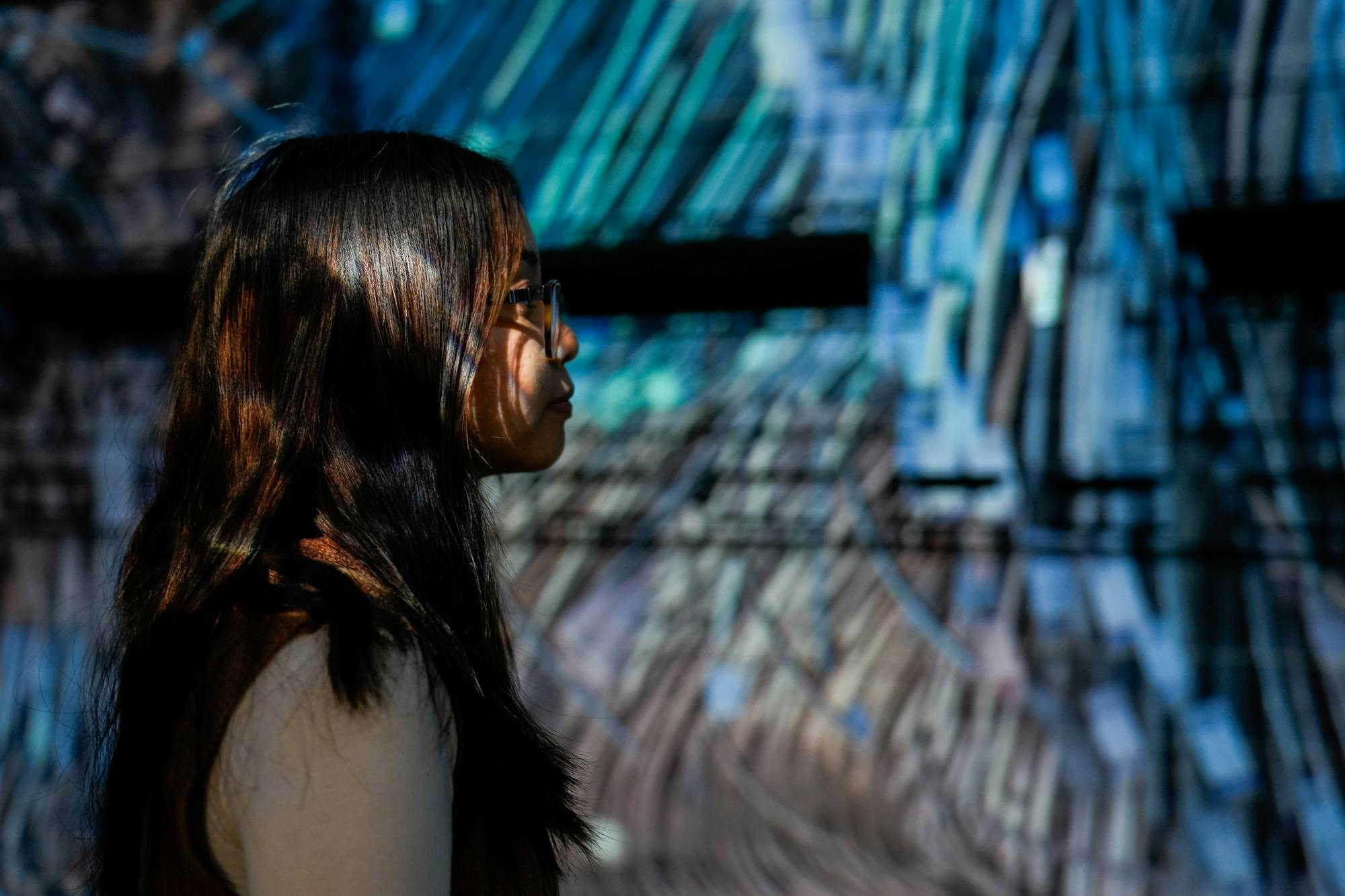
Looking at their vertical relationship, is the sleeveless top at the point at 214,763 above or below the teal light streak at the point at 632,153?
below

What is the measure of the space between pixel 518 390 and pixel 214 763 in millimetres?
405

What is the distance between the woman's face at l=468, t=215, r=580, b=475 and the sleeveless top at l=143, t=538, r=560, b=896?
211 mm

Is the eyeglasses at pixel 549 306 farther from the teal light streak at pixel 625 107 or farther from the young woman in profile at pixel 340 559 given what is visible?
the teal light streak at pixel 625 107

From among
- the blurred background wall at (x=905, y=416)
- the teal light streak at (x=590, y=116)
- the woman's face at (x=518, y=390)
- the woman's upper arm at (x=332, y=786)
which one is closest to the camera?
the woman's upper arm at (x=332, y=786)

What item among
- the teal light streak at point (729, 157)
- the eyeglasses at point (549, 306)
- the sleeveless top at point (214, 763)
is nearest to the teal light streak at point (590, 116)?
the teal light streak at point (729, 157)

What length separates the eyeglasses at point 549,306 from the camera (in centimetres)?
106

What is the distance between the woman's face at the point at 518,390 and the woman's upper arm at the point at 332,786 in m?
0.30

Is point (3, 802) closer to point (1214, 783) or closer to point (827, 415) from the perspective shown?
point (827, 415)

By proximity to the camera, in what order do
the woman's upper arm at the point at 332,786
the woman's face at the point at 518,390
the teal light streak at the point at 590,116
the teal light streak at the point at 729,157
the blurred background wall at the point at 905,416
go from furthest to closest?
the teal light streak at the point at 590,116, the teal light streak at the point at 729,157, the blurred background wall at the point at 905,416, the woman's face at the point at 518,390, the woman's upper arm at the point at 332,786

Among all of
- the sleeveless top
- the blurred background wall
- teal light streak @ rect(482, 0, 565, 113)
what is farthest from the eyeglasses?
teal light streak @ rect(482, 0, 565, 113)

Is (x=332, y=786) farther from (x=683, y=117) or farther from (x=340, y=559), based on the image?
(x=683, y=117)

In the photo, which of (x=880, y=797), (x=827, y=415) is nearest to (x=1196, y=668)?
(x=880, y=797)

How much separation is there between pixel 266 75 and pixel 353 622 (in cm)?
419

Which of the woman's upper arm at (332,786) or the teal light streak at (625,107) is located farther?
the teal light streak at (625,107)
